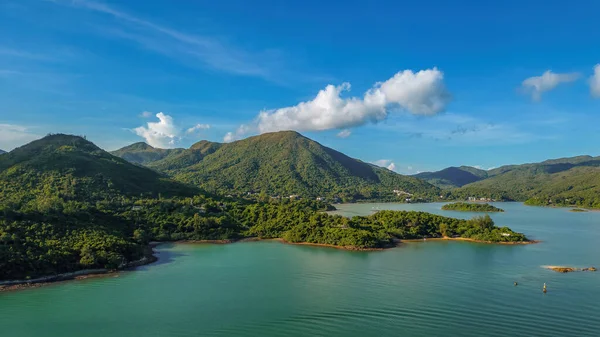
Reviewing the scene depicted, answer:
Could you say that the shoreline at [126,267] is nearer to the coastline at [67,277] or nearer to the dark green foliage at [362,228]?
the coastline at [67,277]

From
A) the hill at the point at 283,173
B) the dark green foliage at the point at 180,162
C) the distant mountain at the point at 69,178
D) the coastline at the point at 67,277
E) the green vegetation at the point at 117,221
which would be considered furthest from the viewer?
the dark green foliage at the point at 180,162

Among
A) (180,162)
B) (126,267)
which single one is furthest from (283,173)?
(126,267)

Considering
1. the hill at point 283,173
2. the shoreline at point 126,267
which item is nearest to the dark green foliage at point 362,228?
→ the shoreline at point 126,267

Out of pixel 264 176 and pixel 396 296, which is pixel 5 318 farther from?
pixel 264 176

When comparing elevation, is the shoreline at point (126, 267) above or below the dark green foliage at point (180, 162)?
below

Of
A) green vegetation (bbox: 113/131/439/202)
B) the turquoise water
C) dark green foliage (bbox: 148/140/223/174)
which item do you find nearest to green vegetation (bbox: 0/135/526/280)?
the turquoise water

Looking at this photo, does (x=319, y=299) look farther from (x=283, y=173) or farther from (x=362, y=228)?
(x=283, y=173)
